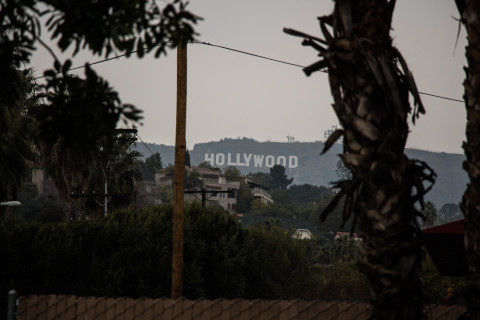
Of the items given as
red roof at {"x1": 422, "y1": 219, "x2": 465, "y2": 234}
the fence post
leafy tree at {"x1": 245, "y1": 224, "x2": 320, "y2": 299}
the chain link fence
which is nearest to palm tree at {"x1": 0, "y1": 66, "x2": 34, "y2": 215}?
the chain link fence

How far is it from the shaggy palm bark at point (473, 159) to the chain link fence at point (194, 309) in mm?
3054

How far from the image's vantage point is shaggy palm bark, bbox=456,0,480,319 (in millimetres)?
5121

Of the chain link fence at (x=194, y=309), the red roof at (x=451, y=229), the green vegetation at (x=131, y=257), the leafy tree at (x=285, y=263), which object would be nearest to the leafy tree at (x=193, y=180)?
the leafy tree at (x=285, y=263)

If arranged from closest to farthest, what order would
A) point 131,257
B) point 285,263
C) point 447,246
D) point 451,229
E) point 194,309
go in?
point 451,229 < point 447,246 < point 194,309 < point 131,257 < point 285,263

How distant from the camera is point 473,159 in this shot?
5160mm

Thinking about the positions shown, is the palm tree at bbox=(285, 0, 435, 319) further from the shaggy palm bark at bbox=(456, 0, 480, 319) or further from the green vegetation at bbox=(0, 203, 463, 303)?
the green vegetation at bbox=(0, 203, 463, 303)

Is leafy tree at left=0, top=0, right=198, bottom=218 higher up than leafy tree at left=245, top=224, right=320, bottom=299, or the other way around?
leafy tree at left=0, top=0, right=198, bottom=218

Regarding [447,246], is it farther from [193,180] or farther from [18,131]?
[193,180]

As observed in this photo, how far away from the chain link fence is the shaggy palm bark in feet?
10.0

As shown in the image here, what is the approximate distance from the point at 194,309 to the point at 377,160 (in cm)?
495

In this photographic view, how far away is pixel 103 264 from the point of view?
23.9 metres

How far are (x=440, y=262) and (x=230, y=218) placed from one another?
2495 cm

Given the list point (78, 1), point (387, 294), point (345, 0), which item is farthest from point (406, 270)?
point (78, 1)

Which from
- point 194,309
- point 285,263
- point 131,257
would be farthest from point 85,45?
point 285,263
